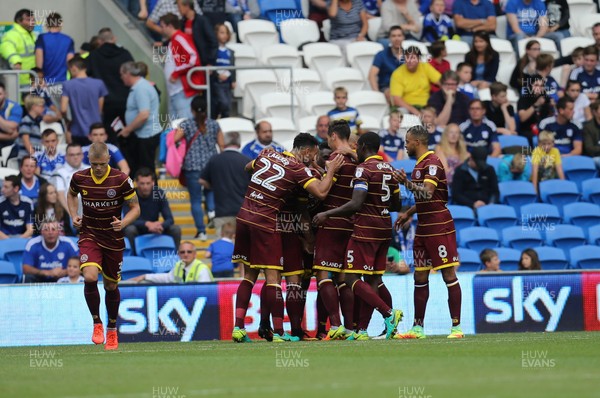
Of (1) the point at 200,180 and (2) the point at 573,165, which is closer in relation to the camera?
(1) the point at 200,180

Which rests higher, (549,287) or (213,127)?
(213,127)

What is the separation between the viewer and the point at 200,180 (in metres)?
20.2

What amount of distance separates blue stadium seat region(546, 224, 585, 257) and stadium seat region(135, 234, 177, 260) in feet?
20.0

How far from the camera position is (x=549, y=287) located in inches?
712

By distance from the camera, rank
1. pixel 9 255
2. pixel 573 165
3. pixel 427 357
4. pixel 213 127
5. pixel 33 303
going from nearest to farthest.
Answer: pixel 427 357
pixel 33 303
pixel 9 255
pixel 213 127
pixel 573 165

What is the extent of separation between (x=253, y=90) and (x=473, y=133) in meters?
4.02

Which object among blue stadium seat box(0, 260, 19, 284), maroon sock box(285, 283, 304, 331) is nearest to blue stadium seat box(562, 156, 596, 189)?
maroon sock box(285, 283, 304, 331)

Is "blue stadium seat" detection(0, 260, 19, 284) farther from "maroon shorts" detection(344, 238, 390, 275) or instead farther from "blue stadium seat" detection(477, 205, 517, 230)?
"blue stadium seat" detection(477, 205, 517, 230)

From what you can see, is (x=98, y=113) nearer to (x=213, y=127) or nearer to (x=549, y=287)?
(x=213, y=127)

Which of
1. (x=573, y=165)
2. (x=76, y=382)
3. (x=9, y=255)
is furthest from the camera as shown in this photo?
(x=573, y=165)

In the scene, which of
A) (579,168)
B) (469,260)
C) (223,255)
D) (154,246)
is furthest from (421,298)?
(579,168)

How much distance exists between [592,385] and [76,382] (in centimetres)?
406

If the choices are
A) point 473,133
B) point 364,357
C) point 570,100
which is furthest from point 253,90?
point 364,357

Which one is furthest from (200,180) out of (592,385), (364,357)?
(592,385)
